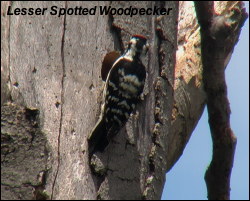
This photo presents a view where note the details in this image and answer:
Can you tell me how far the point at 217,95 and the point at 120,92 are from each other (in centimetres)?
67

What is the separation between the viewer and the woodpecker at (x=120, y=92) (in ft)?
14.3

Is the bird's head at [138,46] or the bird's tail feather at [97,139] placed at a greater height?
the bird's head at [138,46]

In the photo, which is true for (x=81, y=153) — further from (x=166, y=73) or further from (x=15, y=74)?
(x=166, y=73)

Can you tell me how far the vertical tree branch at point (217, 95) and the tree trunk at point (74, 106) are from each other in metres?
0.34

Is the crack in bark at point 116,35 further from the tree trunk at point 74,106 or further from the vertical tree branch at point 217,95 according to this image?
the vertical tree branch at point 217,95

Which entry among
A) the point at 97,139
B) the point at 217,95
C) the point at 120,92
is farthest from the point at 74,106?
the point at 217,95

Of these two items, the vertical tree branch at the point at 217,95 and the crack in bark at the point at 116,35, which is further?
the crack in bark at the point at 116,35

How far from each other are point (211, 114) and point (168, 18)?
0.79 metres

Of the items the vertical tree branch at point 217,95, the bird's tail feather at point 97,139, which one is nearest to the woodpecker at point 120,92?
the bird's tail feather at point 97,139

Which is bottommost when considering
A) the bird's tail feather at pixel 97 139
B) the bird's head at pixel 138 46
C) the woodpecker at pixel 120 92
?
the bird's tail feather at pixel 97 139

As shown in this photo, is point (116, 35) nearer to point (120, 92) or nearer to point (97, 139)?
point (120, 92)

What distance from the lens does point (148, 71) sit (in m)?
4.81

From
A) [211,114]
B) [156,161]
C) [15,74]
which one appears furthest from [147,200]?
[15,74]

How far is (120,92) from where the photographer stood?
485 cm
